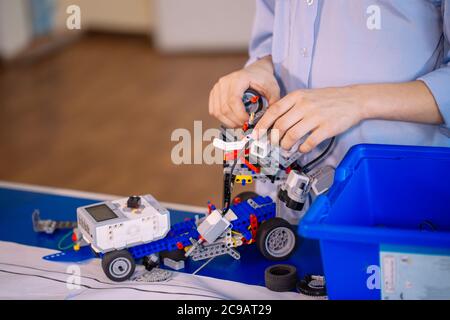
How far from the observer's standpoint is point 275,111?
91 centimetres

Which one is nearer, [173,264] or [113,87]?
[173,264]

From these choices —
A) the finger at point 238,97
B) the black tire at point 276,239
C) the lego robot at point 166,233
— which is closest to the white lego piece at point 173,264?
the lego robot at point 166,233

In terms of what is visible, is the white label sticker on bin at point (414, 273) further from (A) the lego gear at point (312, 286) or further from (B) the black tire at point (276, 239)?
(B) the black tire at point (276, 239)

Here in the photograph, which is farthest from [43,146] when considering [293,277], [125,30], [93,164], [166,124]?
[293,277]

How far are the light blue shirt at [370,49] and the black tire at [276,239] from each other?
0.12 meters

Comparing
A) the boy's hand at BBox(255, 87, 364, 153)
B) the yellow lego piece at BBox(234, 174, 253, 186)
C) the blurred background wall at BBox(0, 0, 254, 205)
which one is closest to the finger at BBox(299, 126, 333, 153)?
the boy's hand at BBox(255, 87, 364, 153)

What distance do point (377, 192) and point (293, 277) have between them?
15 cm

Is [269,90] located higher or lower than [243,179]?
higher

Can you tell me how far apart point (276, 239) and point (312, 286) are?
106 millimetres

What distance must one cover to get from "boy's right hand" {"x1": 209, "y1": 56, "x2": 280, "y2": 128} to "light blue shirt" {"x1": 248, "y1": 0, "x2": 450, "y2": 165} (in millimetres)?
40

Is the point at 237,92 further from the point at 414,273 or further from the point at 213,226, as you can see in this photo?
the point at 414,273

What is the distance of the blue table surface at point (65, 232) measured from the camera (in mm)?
971

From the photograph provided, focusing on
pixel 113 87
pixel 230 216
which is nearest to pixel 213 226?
pixel 230 216

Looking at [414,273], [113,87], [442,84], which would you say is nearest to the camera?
[414,273]
